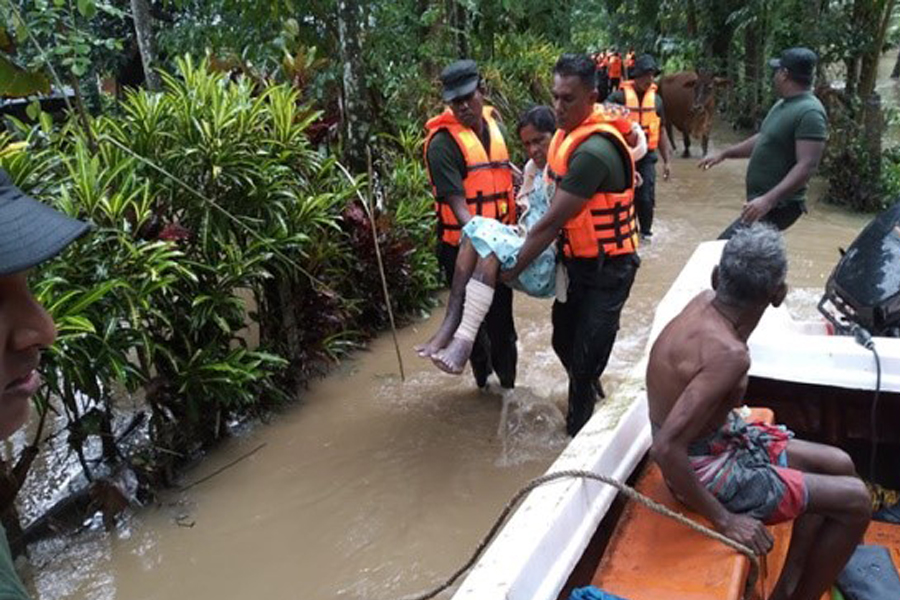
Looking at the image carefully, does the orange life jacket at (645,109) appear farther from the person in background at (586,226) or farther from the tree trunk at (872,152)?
the person in background at (586,226)

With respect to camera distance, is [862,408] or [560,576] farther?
[862,408]

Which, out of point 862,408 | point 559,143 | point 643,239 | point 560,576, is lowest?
point 643,239

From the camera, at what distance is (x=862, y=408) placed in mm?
3029

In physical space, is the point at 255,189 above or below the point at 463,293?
above

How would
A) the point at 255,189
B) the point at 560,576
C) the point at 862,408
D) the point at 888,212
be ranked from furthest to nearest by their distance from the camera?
the point at 255,189 < the point at 888,212 < the point at 862,408 < the point at 560,576

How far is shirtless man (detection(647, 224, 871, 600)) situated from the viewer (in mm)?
2193

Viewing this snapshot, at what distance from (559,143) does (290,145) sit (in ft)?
5.93

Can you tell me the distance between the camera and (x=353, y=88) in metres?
5.80

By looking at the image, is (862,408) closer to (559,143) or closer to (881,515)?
(881,515)

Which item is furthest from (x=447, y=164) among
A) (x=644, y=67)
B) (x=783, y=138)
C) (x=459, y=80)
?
(x=644, y=67)

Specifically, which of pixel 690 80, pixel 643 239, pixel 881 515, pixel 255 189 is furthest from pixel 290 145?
pixel 690 80

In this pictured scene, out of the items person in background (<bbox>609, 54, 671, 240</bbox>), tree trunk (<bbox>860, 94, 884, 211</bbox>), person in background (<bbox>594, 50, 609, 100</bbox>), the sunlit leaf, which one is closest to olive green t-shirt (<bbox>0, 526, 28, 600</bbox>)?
the sunlit leaf

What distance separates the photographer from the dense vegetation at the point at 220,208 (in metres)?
3.64

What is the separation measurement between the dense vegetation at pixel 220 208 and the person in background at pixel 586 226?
1.55m
